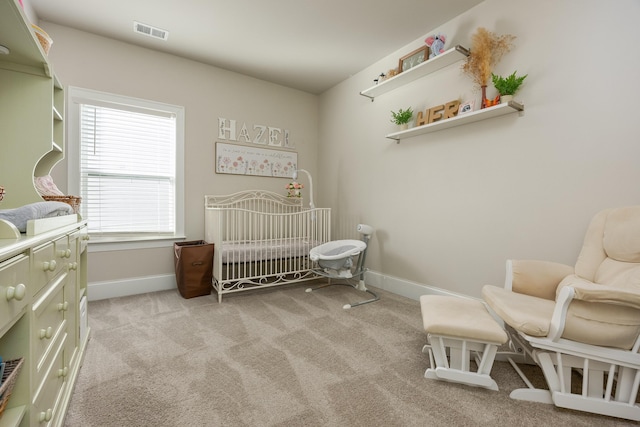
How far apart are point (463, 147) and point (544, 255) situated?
1.01 metres

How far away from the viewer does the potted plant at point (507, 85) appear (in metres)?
1.92

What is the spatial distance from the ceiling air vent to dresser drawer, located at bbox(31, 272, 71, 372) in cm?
234

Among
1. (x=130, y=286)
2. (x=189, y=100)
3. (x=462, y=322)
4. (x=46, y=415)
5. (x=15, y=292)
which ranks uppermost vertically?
(x=189, y=100)

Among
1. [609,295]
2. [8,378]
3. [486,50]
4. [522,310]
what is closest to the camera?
[8,378]

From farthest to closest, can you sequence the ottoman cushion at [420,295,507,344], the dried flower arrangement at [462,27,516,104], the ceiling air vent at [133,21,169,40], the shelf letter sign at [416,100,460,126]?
1. the ceiling air vent at [133,21,169,40]
2. the shelf letter sign at [416,100,460,126]
3. the dried flower arrangement at [462,27,516,104]
4. the ottoman cushion at [420,295,507,344]

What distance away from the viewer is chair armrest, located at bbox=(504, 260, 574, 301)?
163cm

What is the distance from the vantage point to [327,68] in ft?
10.7

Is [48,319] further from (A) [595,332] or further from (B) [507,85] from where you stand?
(B) [507,85]

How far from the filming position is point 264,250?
283cm

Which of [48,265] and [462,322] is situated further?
[462,322]

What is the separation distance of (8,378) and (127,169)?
Answer: 2.58 meters

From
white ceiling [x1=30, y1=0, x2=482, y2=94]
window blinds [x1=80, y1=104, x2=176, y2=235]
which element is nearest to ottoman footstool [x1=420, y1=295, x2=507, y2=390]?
white ceiling [x1=30, y1=0, x2=482, y2=94]

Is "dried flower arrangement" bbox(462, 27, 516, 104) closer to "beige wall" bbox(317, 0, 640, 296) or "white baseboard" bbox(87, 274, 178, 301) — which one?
"beige wall" bbox(317, 0, 640, 296)

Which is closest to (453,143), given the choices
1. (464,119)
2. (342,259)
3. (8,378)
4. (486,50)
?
(464,119)
